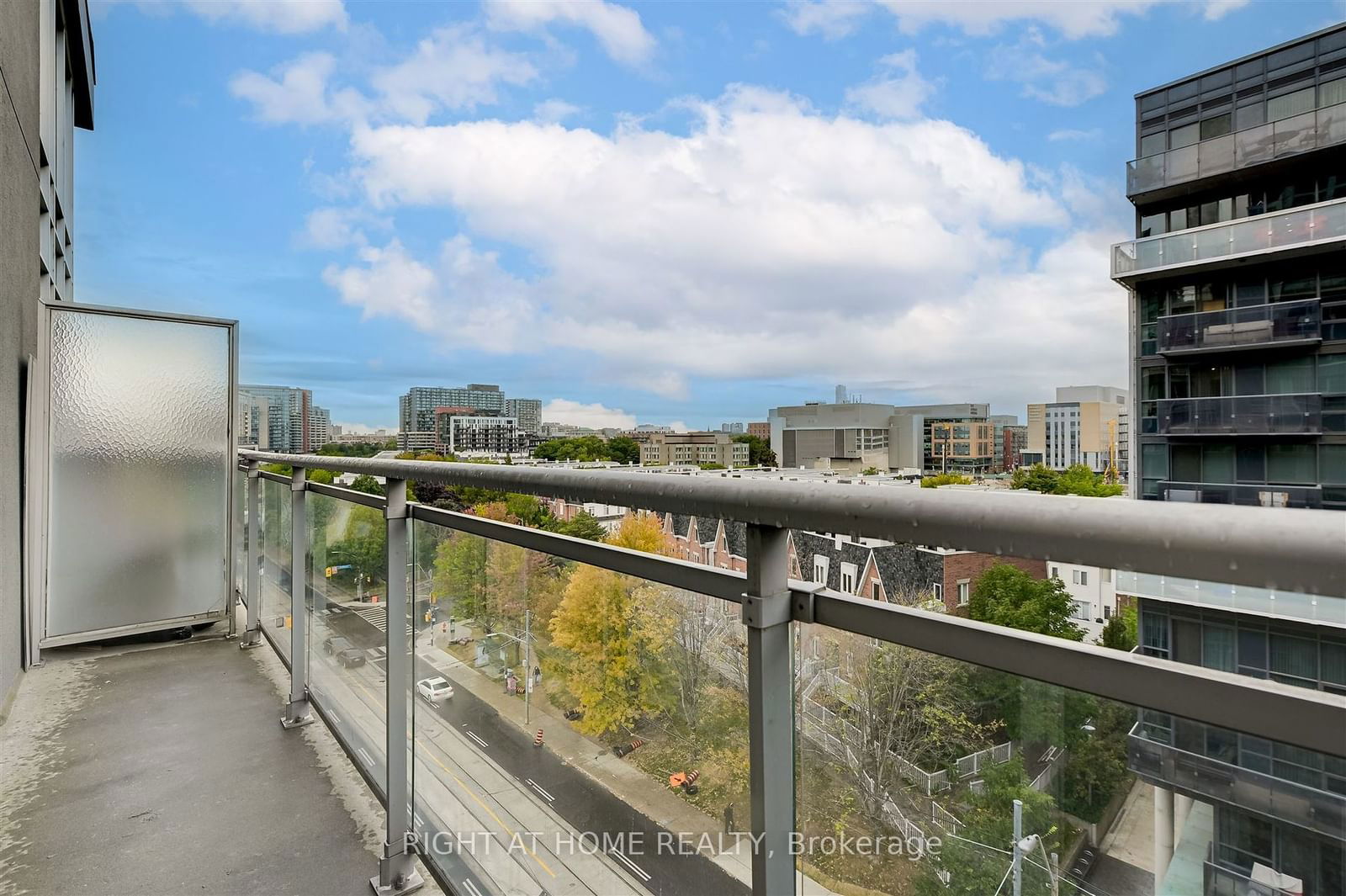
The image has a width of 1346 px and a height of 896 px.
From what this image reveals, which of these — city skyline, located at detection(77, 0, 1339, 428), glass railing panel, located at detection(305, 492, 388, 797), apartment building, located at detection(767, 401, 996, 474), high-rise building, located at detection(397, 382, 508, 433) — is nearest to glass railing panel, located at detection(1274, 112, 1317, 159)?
city skyline, located at detection(77, 0, 1339, 428)

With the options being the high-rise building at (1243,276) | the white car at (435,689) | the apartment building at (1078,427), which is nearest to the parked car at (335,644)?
the white car at (435,689)

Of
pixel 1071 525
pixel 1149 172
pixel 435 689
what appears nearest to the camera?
pixel 1071 525

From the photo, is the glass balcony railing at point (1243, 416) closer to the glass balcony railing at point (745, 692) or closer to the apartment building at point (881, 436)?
the apartment building at point (881, 436)

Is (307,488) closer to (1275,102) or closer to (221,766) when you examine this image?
(221,766)

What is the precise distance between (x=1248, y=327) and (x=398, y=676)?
9618 mm

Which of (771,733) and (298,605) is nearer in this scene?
(771,733)

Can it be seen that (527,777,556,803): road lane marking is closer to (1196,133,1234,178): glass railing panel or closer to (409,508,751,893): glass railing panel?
(409,508,751,893): glass railing panel

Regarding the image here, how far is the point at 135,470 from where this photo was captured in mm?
3033

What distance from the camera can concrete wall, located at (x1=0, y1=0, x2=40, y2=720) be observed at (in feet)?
7.93

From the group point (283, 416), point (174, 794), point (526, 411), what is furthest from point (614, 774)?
point (526, 411)

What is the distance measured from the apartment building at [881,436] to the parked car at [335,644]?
7.35 metres

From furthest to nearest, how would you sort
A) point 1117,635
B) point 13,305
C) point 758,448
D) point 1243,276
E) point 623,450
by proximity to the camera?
point 758,448, point 623,450, point 1243,276, point 13,305, point 1117,635

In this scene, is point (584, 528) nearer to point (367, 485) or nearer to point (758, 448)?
point (367, 485)

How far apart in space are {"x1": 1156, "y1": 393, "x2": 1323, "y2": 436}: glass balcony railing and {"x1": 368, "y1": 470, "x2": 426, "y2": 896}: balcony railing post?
28.2ft
